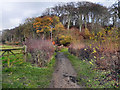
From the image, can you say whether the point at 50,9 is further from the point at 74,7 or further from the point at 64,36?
the point at 64,36

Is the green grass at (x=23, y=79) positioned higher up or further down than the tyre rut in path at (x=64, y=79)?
higher up

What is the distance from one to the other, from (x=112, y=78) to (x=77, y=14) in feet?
107

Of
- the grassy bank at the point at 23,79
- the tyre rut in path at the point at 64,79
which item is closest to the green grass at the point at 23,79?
the grassy bank at the point at 23,79

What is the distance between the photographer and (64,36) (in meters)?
27.1

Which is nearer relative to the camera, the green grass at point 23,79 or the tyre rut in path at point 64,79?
the green grass at point 23,79

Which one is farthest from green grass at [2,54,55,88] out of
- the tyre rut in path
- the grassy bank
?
the tyre rut in path

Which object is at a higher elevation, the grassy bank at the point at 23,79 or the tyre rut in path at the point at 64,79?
the grassy bank at the point at 23,79

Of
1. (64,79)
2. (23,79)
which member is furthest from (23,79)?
(64,79)

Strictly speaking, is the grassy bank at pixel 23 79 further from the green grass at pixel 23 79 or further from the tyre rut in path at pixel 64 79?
the tyre rut in path at pixel 64 79

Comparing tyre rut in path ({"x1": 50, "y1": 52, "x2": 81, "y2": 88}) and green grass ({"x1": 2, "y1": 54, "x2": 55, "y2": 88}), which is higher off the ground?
green grass ({"x1": 2, "y1": 54, "x2": 55, "y2": 88})

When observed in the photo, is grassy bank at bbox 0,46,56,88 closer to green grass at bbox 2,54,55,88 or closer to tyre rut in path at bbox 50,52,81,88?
green grass at bbox 2,54,55,88

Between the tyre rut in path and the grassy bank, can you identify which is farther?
the tyre rut in path

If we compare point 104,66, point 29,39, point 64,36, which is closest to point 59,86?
point 104,66

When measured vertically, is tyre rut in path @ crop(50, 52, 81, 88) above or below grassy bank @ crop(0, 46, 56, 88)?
below
